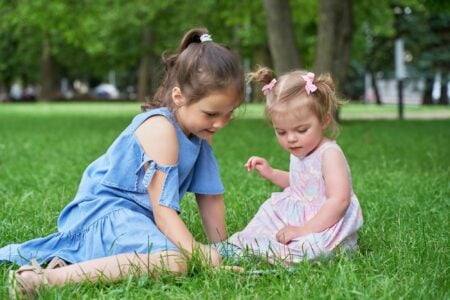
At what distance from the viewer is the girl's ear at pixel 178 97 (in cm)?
358

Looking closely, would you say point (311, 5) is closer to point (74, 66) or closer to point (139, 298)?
point (139, 298)

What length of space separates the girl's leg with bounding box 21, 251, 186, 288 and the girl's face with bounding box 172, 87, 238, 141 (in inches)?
24.0

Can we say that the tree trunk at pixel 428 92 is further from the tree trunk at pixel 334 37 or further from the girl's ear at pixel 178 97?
the girl's ear at pixel 178 97

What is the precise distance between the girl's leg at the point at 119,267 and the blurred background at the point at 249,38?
450 inches

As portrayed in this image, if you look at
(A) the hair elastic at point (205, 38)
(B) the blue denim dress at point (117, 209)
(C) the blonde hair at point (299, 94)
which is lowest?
(B) the blue denim dress at point (117, 209)

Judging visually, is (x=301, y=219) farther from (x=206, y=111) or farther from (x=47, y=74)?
(x=47, y=74)

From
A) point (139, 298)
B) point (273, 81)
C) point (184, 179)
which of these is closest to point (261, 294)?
point (139, 298)

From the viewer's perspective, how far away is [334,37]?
16203 millimetres

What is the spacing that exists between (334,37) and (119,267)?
1351 centimetres

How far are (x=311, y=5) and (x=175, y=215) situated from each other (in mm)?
19998

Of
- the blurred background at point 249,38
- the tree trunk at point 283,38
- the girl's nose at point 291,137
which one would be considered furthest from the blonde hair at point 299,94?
the tree trunk at point 283,38

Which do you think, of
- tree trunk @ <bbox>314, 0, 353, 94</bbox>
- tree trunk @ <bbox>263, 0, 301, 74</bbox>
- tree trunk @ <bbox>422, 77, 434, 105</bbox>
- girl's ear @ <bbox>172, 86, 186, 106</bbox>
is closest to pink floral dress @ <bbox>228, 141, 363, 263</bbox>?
girl's ear @ <bbox>172, 86, 186, 106</bbox>

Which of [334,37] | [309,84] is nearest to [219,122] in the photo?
[309,84]

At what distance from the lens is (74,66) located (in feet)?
174
